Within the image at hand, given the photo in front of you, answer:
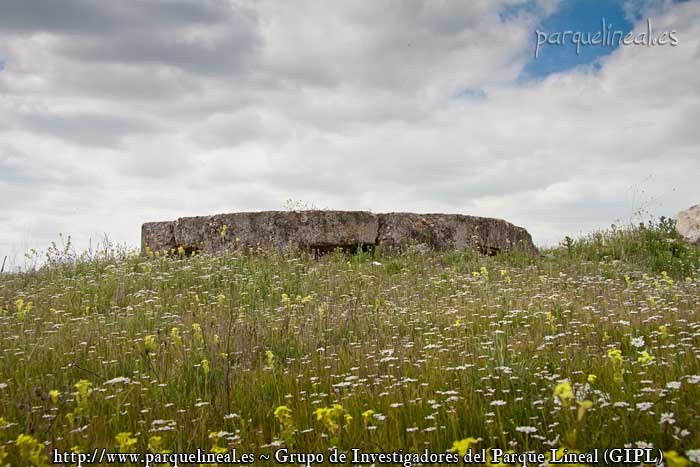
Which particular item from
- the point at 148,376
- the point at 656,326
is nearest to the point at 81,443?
the point at 148,376

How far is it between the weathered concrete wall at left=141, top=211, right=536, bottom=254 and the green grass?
814mm

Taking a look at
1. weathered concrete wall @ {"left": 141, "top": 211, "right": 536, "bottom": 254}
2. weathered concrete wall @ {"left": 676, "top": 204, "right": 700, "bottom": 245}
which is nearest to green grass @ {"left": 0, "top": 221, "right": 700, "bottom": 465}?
weathered concrete wall @ {"left": 141, "top": 211, "right": 536, "bottom": 254}

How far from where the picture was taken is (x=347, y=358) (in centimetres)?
457

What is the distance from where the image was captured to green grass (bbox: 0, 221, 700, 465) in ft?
9.91

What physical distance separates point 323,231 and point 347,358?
20.5 feet

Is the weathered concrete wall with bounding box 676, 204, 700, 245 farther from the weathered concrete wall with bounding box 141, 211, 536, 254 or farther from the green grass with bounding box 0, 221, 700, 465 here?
the weathered concrete wall with bounding box 141, 211, 536, 254

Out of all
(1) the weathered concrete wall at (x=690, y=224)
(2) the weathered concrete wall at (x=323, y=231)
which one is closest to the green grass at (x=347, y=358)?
(2) the weathered concrete wall at (x=323, y=231)

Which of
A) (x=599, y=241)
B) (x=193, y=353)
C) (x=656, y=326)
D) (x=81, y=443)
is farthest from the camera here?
(x=599, y=241)

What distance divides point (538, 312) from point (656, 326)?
1035 mm

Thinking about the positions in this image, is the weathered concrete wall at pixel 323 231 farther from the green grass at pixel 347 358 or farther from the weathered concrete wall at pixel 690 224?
the weathered concrete wall at pixel 690 224

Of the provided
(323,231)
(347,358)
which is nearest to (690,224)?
(323,231)

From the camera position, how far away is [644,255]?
35.4 feet

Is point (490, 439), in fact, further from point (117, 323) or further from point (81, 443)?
point (117, 323)

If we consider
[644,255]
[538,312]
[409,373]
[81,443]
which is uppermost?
[644,255]
